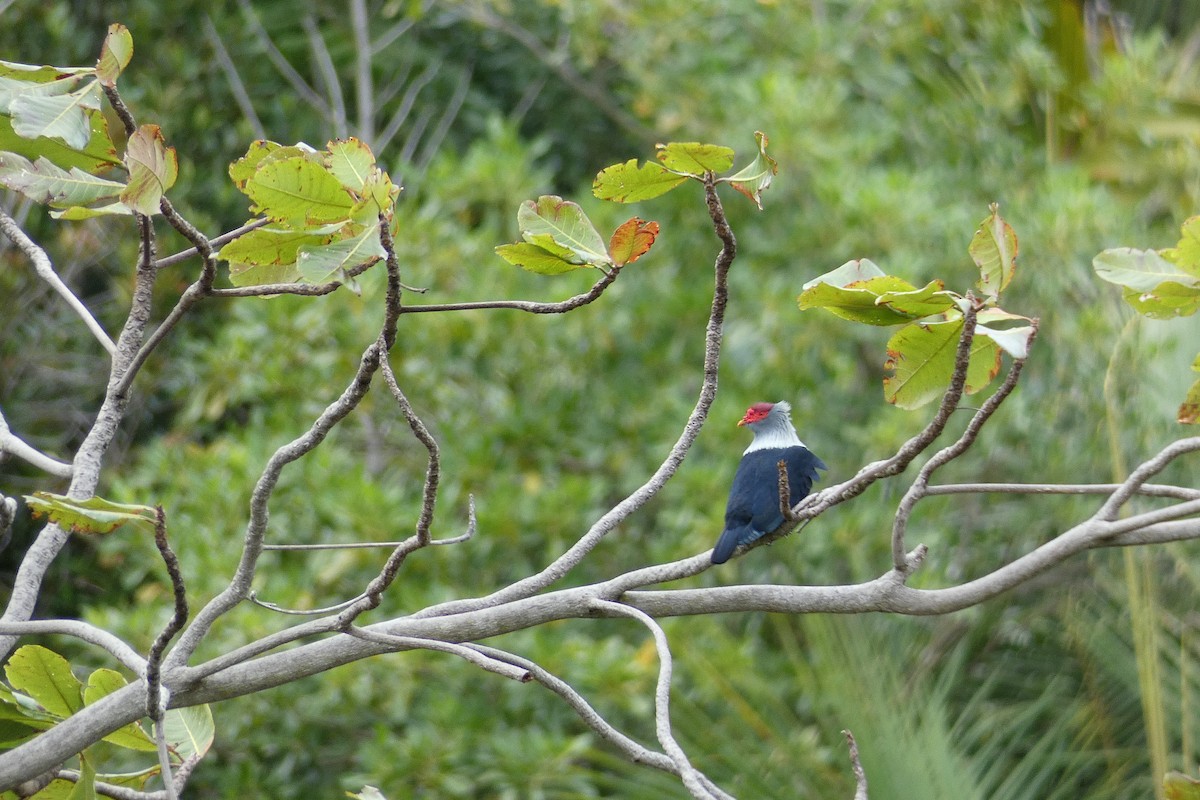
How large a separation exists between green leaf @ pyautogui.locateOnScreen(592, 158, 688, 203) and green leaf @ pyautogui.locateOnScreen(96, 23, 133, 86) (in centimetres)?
49

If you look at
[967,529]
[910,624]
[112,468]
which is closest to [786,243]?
[967,529]

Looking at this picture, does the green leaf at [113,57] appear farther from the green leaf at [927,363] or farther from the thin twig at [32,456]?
the green leaf at [927,363]

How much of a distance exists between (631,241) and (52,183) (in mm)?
606

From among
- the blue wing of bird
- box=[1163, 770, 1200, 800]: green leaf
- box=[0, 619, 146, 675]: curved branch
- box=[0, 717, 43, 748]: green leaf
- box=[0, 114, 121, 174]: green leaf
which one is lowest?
the blue wing of bird

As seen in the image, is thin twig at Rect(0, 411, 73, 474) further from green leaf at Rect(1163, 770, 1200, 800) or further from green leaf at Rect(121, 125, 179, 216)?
green leaf at Rect(1163, 770, 1200, 800)

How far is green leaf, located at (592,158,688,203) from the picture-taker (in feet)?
4.24

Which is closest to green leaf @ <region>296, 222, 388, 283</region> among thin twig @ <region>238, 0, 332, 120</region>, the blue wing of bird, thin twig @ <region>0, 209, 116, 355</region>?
thin twig @ <region>0, 209, 116, 355</region>

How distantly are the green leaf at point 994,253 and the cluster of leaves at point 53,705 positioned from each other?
1.06 metres

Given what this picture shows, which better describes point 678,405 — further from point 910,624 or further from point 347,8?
point 347,8

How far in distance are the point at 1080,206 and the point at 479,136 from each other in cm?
303

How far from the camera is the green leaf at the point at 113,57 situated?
49.9 inches

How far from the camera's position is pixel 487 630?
1.29 m

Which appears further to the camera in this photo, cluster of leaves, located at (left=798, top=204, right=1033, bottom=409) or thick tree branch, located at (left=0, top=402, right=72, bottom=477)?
thick tree branch, located at (left=0, top=402, right=72, bottom=477)

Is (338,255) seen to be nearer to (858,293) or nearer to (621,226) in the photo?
(621,226)
